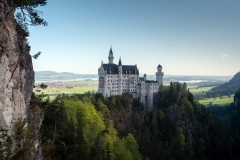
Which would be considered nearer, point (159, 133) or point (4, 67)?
point (4, 67)

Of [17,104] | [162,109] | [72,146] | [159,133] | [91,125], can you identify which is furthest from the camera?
[162,109]

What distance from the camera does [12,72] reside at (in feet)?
69.0

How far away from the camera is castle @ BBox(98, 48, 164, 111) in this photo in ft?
294

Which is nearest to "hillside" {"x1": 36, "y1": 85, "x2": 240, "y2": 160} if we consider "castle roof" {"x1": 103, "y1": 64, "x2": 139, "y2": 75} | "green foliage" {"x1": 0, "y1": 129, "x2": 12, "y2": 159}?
"castle roof" {"x1": 103, "y1": 64, "x2": 139, "y2": 75}

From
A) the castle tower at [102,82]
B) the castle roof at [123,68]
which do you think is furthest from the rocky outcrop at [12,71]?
the castle roof at [123,68]

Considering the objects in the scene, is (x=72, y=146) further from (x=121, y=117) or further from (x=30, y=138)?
(x=121, y=117)

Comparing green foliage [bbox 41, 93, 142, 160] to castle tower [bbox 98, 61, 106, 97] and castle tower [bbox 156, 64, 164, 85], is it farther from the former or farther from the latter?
castle tower [bbox 156, 64, 164, 85]

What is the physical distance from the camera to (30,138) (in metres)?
22.2

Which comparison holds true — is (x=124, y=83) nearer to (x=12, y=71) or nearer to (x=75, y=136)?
(x=75, y=136)

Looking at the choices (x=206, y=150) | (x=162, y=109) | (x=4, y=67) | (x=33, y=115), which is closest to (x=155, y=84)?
(x=162, y=109)

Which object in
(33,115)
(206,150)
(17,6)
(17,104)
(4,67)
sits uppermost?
(17,6)

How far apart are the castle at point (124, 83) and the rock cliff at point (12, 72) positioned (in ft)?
213

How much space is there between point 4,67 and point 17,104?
414 centimetres

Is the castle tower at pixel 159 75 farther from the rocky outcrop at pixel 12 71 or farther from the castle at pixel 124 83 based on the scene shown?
the rocky outcrop at pixel 12 71
